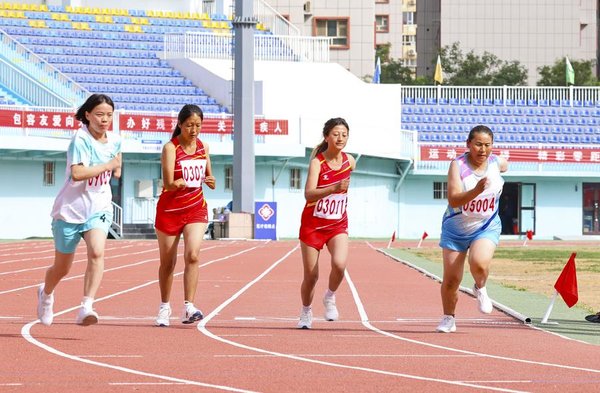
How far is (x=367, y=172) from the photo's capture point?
54.3 meters

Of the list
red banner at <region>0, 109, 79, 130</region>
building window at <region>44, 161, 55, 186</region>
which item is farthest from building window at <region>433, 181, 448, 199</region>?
red banner at <region>0, 109, 79, 130</region>

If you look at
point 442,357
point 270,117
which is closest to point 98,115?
point 442,357

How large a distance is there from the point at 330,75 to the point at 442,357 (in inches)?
1771

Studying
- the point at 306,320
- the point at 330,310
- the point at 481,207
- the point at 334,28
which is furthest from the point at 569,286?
the point at 334,28

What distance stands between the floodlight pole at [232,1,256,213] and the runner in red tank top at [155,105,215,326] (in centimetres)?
3192

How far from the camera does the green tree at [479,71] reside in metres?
93.6

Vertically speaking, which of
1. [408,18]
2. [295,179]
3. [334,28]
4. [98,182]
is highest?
[408,18]

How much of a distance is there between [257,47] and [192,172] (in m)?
43.7

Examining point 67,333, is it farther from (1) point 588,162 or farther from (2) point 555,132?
(2) point 555,132

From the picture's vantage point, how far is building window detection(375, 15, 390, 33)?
118m

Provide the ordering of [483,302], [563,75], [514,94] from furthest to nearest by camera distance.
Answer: [563,75]
[514,94]
[483,302]

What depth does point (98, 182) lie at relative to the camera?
12203mm

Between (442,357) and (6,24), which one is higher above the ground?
(6,24)

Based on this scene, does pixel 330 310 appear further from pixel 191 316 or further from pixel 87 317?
pixel 87 317
